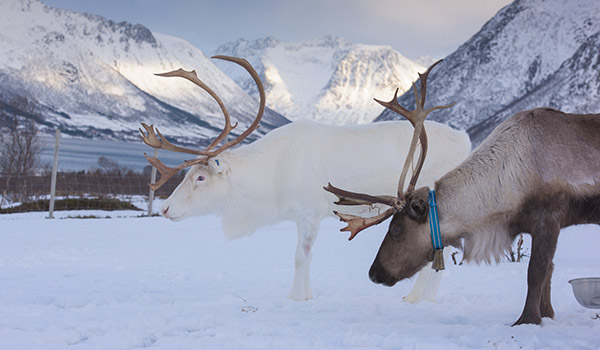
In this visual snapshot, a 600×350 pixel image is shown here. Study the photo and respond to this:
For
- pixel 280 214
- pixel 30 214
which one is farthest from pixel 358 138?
pixel 30 214

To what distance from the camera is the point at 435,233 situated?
4711mm

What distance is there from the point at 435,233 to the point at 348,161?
201 centimetres

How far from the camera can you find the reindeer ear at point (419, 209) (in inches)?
187

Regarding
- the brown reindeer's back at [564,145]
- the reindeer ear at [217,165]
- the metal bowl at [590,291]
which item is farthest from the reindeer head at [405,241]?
the reindeer ear at [217,165]

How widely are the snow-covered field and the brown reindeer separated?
515 mm

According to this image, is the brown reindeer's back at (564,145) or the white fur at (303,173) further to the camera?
the white fur at (303,173)

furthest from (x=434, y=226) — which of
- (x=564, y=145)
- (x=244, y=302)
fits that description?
(x=244, y=302)

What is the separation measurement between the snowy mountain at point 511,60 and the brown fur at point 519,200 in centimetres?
9545

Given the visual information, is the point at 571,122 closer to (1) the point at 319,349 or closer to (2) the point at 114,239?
(1) the point at 319,349

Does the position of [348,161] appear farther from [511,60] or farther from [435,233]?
[511,60]

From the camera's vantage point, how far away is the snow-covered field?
4.34 meters

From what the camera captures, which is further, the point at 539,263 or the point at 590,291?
the point at 590,291

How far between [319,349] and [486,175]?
1.97 metres

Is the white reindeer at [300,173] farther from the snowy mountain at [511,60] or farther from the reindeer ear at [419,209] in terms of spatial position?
the snowy mountain at [511,60]
